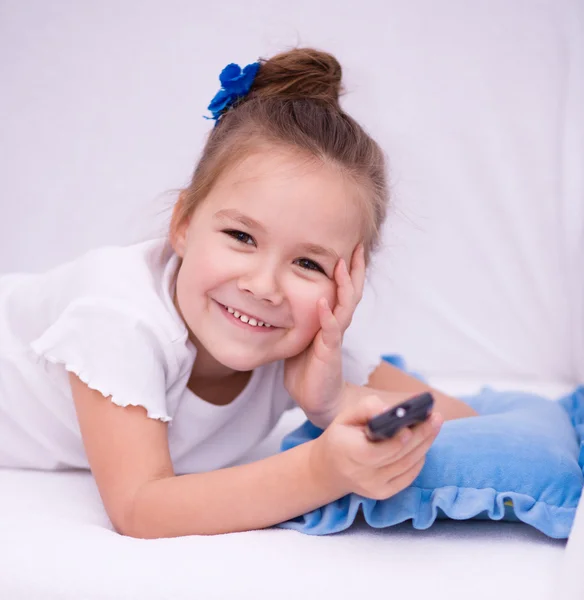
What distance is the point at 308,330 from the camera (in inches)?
43.9

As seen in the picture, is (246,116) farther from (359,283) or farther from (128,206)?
(128,206)

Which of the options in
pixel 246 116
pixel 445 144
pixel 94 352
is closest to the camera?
pixel 94 352

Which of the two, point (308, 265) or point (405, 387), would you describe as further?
point (405, 387)

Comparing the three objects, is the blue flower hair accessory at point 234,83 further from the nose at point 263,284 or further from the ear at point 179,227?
the nose at point 263,284

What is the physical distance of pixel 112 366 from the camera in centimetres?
105

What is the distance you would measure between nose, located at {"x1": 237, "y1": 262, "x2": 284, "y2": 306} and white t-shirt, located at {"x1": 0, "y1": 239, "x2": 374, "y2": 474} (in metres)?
0.14

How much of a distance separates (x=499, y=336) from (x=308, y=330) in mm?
→ 987

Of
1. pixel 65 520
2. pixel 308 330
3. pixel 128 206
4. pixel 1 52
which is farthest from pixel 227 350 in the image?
pixel 1 52

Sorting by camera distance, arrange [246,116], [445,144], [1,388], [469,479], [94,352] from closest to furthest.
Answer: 1. [469,479]
2. [94,352]
3. [246,116]
4. [1,388]
5. [445,144]

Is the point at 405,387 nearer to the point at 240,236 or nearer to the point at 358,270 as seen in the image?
the point at 358,270

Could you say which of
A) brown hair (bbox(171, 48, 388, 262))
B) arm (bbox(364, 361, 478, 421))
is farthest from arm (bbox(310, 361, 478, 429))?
brown hair (bbox(171, 48, 388, 262))

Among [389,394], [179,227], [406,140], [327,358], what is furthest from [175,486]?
[406,140]

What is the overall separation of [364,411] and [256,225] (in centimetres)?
32

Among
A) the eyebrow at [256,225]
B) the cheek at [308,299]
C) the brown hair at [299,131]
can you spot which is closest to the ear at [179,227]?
the brown hair at [299,131]
